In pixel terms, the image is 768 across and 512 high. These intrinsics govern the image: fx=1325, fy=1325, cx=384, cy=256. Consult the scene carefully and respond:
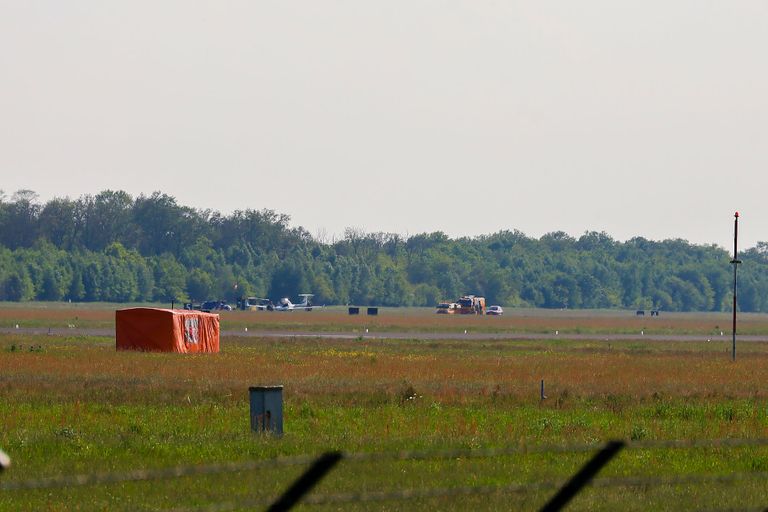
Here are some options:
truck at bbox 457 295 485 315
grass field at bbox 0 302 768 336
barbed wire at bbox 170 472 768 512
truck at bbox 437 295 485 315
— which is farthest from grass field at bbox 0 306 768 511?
truck at bbox 437 295 485 315

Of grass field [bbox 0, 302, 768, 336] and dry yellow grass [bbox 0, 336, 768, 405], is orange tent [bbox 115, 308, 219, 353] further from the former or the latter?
grass field [bbox 0, 302, 768, 336]

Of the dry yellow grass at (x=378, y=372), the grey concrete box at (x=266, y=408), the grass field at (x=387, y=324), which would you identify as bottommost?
the grass field at (x=387, y=324)

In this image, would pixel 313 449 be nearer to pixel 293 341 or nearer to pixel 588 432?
pixel 588 432

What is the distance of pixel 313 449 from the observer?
72.5 ft

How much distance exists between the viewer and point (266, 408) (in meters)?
24.2

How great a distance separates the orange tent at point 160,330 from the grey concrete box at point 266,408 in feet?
109

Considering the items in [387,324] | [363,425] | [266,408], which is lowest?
[387,324]

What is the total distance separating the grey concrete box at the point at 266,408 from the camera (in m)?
24.1

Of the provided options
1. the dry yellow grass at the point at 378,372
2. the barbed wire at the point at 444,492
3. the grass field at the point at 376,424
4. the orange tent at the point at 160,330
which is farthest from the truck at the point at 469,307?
the barbed wire at the point at 444,492

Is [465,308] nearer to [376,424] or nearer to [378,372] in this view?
[378,372]

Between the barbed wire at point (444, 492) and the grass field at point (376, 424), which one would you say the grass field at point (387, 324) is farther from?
the barbed wire at point (444, 492)

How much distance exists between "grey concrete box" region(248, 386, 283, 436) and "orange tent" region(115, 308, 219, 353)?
3320cm

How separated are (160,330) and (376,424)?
31.9 meters

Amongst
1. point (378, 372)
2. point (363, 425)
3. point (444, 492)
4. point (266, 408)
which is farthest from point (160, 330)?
point (444, 492)
